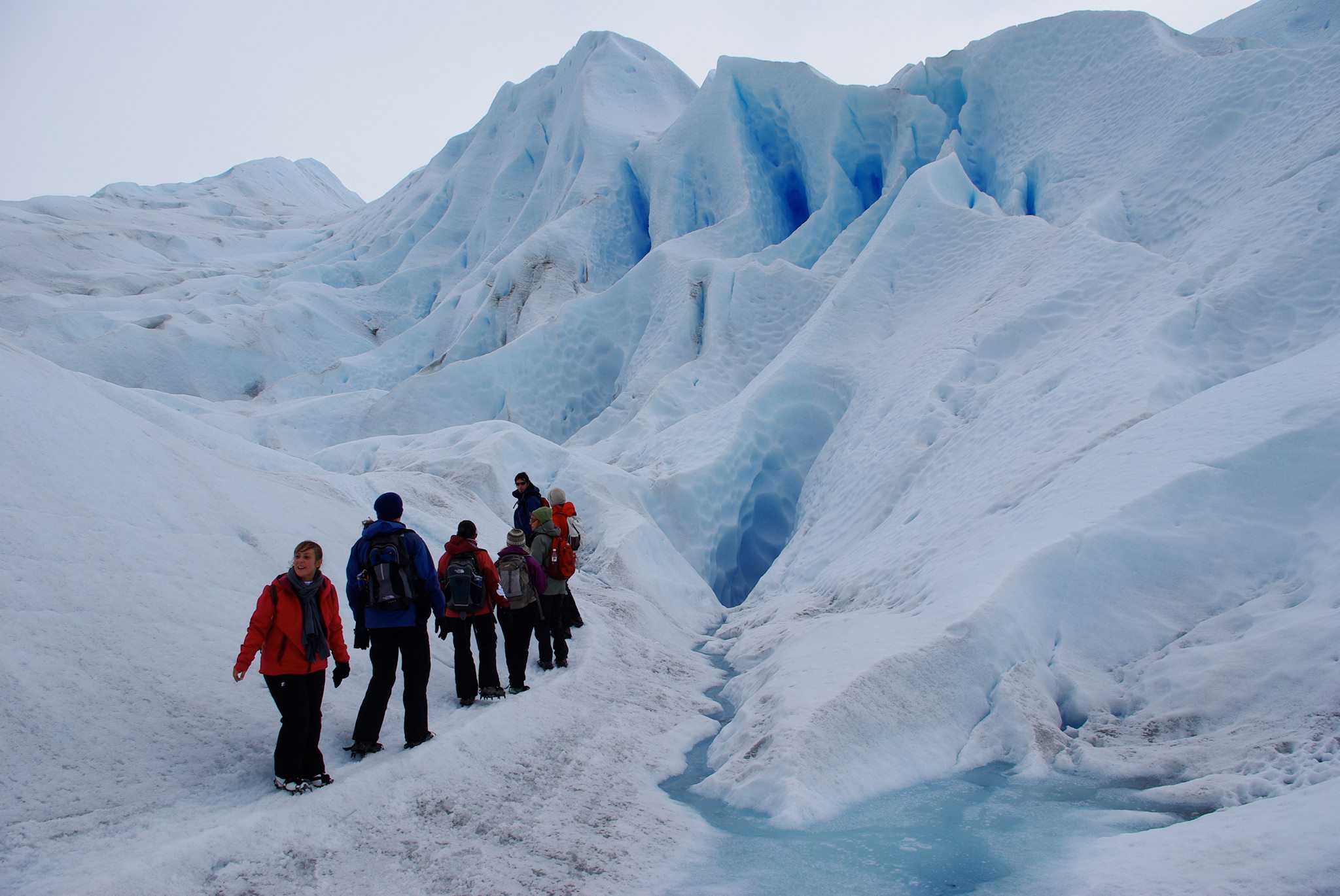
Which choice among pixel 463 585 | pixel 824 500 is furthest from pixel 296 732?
pixel 824 500

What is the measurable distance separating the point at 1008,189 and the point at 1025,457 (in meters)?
10.9

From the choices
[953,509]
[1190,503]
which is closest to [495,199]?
[953,509]

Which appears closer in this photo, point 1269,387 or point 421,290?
point 1269,387

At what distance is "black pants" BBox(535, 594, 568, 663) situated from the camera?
7047mm

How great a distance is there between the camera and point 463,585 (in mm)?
5734

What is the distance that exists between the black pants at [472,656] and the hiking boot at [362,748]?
1.15 meters

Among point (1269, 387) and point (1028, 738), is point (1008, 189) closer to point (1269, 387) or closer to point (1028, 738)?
point (1269, 387)

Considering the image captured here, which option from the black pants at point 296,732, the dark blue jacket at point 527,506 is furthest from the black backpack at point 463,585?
the dark blue jacket at point 527,506

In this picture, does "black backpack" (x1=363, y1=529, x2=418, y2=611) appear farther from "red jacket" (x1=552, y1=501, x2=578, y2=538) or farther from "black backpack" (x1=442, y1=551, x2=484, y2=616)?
"red jacket" (x1=552, y1=501, x2=578, y2=538)

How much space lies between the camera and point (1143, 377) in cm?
879

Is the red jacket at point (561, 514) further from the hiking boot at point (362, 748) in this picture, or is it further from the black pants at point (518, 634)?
the hiking boot at point (362, 748)

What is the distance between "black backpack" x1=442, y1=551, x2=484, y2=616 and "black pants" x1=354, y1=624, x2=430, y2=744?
29.3 inches

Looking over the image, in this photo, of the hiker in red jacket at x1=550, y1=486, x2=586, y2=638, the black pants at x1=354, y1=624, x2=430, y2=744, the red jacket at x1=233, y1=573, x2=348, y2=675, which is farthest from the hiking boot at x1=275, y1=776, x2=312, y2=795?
the hiker in red jacket at x1=550, y1=486, x2=586, y2=638

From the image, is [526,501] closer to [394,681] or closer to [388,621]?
[388,621]
